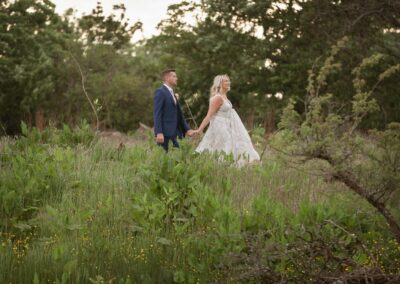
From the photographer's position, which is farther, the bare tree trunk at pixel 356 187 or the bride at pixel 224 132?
the bride at pixel 224 132

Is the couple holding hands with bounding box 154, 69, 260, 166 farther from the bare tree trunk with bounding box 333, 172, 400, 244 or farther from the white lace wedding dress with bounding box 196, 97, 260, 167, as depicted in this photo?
the bare tree trunk with bounding box 333, 172, 400, 244

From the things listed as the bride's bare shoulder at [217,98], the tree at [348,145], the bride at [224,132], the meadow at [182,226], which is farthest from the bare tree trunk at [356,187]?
the bride's bare shoulder at [217,98]

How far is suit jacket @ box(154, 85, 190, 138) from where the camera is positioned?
986 cm

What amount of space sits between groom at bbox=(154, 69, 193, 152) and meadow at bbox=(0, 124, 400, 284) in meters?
1.03

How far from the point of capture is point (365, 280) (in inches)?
173

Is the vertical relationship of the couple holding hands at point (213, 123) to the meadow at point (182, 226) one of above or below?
above

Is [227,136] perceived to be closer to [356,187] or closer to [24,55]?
[356,187]

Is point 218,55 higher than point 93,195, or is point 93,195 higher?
point 218,55

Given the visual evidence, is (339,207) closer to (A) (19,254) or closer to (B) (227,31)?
(A) (19,254)

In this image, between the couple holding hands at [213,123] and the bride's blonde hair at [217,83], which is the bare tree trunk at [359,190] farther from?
the bride's blonde hair at [217,83]

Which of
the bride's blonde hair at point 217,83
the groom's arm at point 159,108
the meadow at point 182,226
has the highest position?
the bride's blonde hair at point 217,83

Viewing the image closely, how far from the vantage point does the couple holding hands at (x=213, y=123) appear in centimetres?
996

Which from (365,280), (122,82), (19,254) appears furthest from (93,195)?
(122,82)

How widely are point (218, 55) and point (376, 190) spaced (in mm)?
15452
